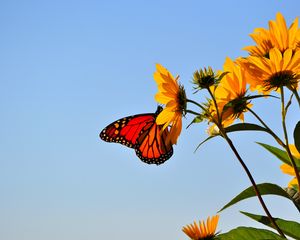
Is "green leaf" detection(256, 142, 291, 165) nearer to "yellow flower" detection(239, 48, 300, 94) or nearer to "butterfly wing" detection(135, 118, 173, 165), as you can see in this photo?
"yellow flower" detection(239, 48, 300, 94)

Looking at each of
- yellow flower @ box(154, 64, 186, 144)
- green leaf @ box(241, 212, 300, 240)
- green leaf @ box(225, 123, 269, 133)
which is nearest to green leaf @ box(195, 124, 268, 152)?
green leaf @ box(225, 123, 269, 133)

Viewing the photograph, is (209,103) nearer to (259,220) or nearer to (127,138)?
(259,220)

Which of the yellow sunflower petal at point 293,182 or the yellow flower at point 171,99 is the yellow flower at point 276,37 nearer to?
the yellow flower at point 171,99

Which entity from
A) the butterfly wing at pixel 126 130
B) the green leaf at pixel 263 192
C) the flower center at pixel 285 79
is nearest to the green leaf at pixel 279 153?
the green leaf at pixel 263 192

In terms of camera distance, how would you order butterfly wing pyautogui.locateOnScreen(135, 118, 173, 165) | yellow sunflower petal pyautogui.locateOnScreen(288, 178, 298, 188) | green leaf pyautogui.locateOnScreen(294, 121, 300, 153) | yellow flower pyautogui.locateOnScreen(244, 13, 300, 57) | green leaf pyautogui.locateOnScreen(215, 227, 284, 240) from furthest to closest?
butterfly wing pyautogui.locateOnScreen(135, 118, 173, 165)
yellow sunflower petal pyautogui.locateOnScreen(288, 178, 298, 188)
yellow flower pyautogui.locateOnScreen(244, 13, 300, 57)
green leaf pyautogui.locateOnScreen(215, 227, 284, 240)
green leaf pyautogui.locateOnScreen(294, 121, 300, 153)

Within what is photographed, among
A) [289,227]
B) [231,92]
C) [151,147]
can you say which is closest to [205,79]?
[231,92]
